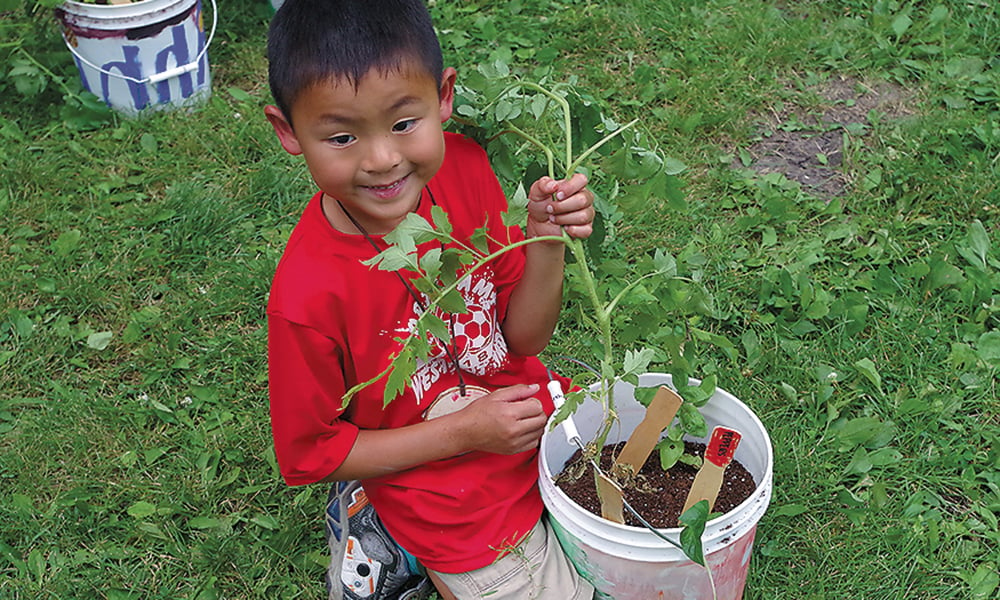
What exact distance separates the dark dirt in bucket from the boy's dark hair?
0.76 meters

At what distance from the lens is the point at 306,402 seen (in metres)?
1.73

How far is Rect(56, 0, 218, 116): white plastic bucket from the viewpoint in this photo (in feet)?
10.8

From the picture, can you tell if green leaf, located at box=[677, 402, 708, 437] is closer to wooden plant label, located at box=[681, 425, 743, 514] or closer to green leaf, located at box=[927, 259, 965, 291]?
wooden plant label, located at box=[681, 425, 743, 514]

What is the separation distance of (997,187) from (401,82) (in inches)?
75.6

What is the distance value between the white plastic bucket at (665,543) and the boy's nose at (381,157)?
56 cm

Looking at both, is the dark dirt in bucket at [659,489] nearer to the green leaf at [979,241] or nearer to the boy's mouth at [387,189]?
the boy's mouth at [387,189]

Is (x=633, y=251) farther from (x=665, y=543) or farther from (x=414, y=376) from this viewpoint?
(x=665, y=543)

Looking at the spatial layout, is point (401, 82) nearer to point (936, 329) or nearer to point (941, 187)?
point (936, 329)

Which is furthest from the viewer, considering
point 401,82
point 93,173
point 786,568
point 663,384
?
point 93,173

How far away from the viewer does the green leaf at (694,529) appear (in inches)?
60.9

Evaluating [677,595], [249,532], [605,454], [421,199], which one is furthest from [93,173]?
[677,595]

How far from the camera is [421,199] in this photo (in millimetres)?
1815

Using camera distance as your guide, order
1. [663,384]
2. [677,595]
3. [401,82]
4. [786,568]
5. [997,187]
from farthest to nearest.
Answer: [997,187]
[786,568]
[663,384]
[677,595]
[401,82]

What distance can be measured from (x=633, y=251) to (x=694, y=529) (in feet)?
4.41
